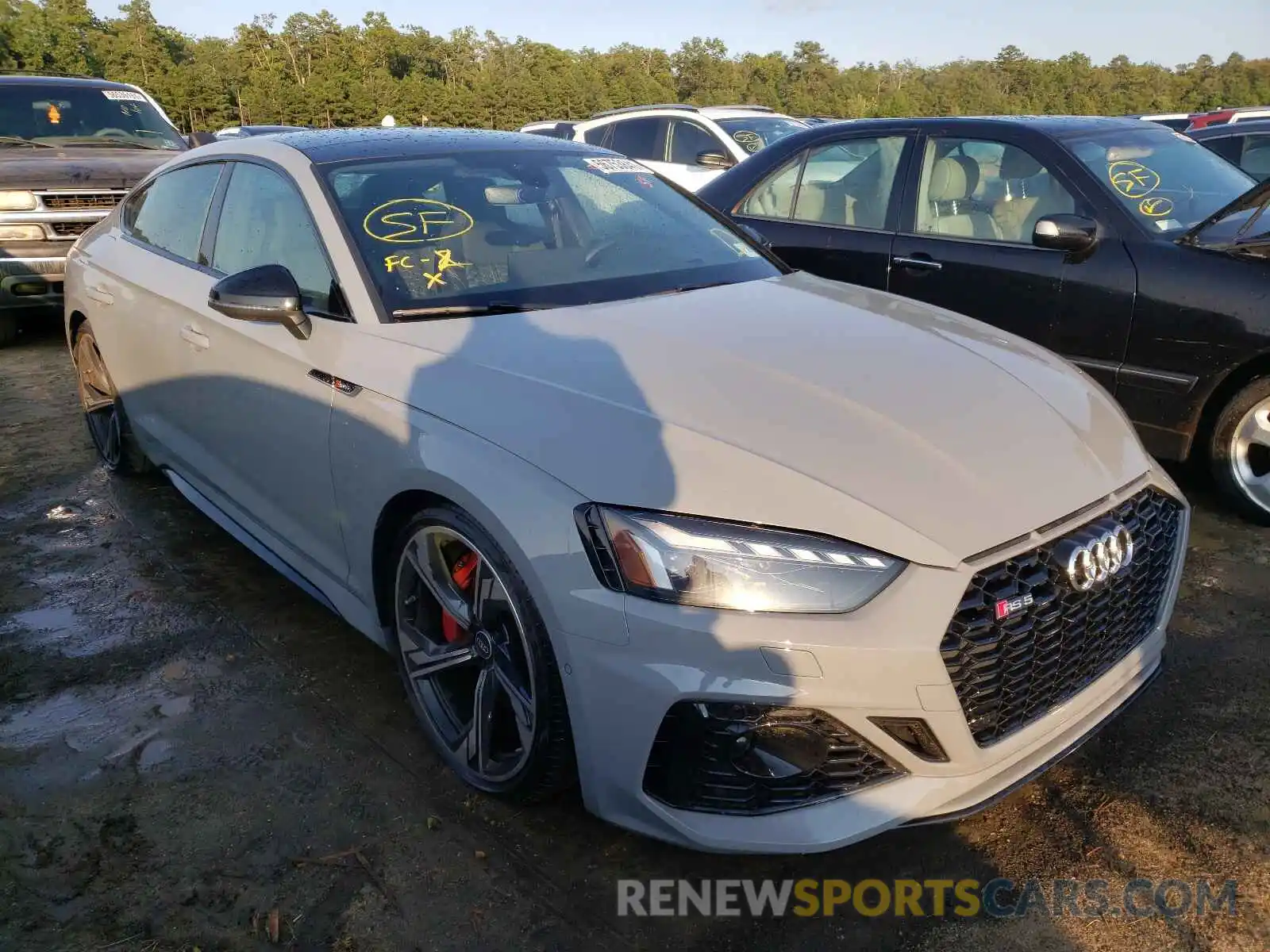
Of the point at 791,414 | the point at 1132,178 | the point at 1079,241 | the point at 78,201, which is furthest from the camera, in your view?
the point at 78,201

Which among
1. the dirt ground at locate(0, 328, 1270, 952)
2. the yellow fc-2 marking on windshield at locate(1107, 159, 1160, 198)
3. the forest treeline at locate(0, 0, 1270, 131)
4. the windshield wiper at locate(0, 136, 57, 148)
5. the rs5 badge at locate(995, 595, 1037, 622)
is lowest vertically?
the dirt ground at locate(0, 328, 1270, 952)

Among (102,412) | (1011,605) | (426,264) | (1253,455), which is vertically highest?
(426,264)

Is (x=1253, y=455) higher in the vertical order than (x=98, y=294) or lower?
lower

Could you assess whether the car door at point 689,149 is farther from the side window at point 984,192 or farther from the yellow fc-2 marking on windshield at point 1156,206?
the yellow fc-2 marking on windshield at point 1156,206

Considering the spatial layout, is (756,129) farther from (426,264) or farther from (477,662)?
(477,662)


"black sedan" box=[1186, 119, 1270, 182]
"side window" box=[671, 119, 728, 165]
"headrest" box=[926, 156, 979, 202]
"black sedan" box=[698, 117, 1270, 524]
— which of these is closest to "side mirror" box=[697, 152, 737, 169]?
"side window" box=[671, 119, 728, 165]

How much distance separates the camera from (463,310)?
2.78 meters

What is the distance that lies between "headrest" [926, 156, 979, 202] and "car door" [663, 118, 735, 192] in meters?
6.23

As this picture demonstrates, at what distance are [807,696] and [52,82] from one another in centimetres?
928

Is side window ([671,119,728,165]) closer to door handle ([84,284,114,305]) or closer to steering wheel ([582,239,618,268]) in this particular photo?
door handle ([84,284,114,305])

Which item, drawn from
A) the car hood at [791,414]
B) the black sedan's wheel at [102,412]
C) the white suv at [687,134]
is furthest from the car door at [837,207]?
the white suv at [687,134]

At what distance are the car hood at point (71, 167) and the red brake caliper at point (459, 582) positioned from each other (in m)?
5.92

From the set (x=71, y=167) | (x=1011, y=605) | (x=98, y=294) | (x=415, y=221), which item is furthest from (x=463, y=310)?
(x=71, y=167)

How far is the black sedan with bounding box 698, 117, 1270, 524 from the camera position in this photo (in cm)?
399
